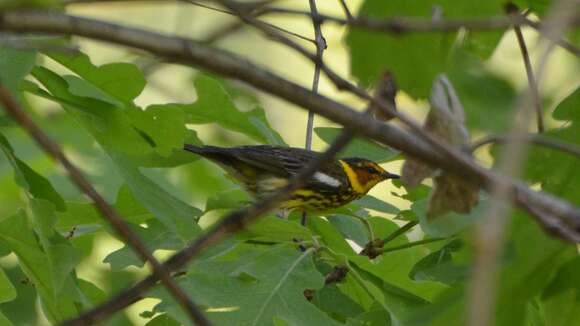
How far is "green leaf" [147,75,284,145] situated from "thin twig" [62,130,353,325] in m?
1.58

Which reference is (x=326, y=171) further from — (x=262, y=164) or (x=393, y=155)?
(x=393, y=155)

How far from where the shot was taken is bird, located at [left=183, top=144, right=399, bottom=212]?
4.57 metres

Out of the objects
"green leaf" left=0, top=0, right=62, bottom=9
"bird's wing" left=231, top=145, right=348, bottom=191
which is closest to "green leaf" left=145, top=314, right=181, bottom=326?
"green leaf" left=0, top=0, right=62, bottom=9

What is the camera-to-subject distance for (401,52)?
1.28 meters

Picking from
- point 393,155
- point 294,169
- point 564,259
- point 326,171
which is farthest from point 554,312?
point 326,171

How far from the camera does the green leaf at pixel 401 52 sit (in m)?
1.25

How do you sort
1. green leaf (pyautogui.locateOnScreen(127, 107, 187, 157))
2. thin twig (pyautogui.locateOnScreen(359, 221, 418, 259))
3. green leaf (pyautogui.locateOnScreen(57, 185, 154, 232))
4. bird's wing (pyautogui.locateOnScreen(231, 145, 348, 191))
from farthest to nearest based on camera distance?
bird's wing (pyautogui.locateOnScreen(231, 145, 348, 191)), thin twig (pyautogui.locateOnScreen(359, 221, 418, 259)), green leaf (pyautogui.locateOnScreen(57, 185, 154, 232)), green leaf (pyautogui.locateOnScreen(127, 107, 187, 157))

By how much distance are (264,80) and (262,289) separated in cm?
147

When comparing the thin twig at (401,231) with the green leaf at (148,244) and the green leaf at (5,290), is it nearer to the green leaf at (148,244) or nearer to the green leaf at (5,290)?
the green leaf at (148,244)

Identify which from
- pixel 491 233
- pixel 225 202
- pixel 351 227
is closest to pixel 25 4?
pixel 491 233

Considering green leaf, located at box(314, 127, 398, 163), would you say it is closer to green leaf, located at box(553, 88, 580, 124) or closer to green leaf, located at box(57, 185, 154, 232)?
green leaf, located at box(57, 185, 154, 232)

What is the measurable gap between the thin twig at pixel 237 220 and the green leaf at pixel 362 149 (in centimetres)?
181

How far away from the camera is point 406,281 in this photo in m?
2.62

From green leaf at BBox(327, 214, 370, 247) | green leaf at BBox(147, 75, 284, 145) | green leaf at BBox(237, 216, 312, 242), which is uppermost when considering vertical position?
green leaf at BBox(147, 75, 284, 145)
